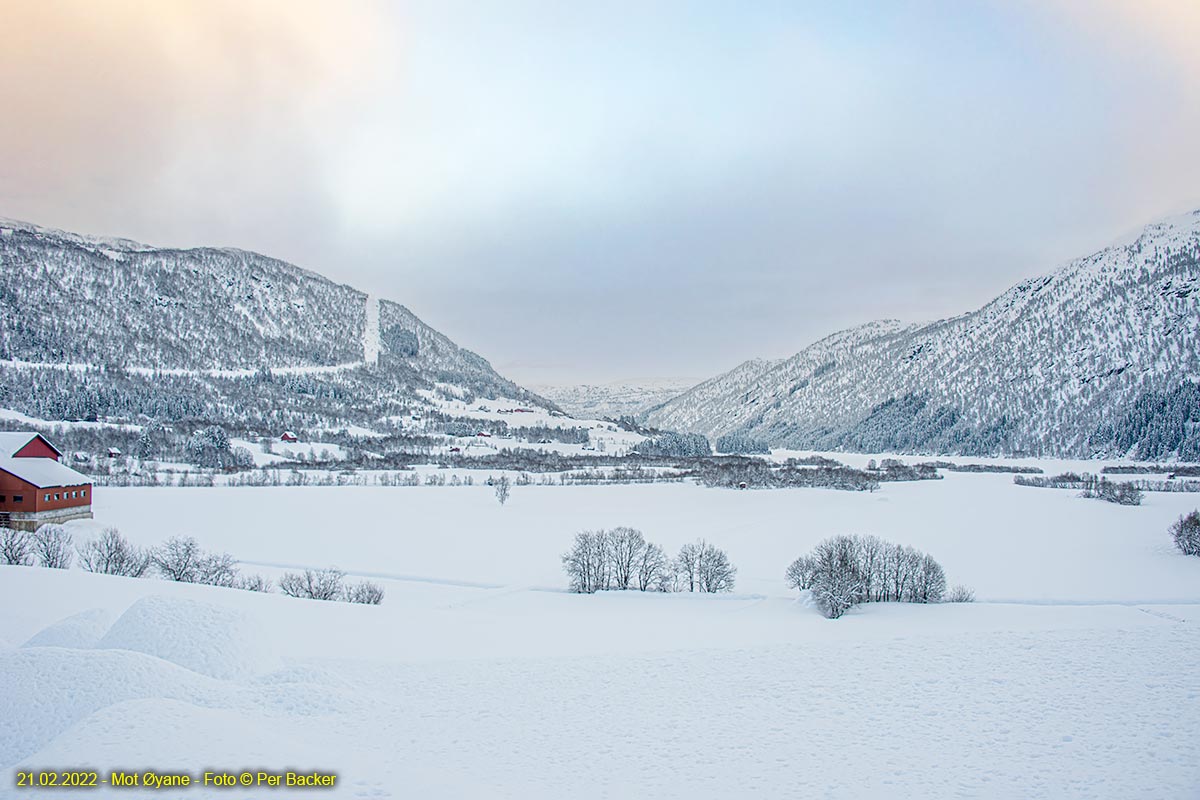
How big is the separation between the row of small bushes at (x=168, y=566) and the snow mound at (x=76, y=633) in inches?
682

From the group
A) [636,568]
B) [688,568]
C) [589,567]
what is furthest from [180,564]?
[688,568]

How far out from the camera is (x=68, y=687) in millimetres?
11328

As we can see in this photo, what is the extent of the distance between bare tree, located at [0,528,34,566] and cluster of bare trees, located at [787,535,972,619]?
142ft

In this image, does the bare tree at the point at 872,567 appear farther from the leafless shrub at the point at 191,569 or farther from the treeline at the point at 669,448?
the treeline at the point at 669,448

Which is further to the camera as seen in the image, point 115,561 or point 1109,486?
point 1109,486

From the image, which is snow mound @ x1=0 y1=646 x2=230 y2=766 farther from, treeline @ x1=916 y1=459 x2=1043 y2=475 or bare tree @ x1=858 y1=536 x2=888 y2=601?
treeline @ x1=916 y1=459 x2=1043 y2=475

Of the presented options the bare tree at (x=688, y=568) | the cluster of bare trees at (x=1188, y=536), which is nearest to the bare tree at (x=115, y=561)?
the bare tree at (x=688, y=568)

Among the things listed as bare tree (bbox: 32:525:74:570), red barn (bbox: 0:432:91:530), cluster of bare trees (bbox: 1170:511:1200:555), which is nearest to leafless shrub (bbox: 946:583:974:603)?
cluster of bare trees (bbox: 1170:511:1200:555)

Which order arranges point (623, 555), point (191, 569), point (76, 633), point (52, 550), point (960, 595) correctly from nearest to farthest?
point (76, 633), point (960, 595), point (52, 550), point (191, 569), point (623, 555)

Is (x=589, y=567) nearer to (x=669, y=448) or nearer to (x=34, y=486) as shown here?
(x=34, y=486)

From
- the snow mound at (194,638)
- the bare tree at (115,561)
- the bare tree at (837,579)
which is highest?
the snow mound at (194,638)

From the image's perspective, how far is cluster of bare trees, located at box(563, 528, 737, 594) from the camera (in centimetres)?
4062

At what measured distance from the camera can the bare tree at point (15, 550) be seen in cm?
3531

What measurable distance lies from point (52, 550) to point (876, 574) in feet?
161
